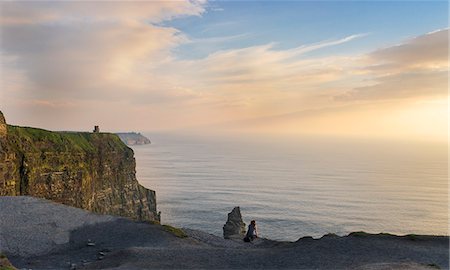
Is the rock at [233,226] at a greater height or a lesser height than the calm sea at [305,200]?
greater

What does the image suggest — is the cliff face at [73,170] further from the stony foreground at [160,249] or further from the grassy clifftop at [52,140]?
the stony foreground at [160,249]

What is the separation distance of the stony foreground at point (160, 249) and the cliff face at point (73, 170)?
20.5 meters

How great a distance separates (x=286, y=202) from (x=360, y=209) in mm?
22154

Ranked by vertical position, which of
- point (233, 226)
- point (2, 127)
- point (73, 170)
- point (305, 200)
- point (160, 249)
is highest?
point (2, 127)

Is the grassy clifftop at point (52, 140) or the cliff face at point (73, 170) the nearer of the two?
the cliff face at point (73, 170)

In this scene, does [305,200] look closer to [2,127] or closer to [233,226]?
[233,226]

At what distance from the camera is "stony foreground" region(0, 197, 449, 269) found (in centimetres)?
2066

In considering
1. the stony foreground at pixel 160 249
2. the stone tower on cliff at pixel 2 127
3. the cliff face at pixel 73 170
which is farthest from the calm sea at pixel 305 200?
the stony foreground at pixel 160 249

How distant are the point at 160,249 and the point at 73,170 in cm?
4270

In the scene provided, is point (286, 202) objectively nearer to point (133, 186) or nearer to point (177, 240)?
point (133, 186)

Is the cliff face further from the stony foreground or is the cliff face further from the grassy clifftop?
the stony foreground

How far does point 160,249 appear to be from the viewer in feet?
77.3

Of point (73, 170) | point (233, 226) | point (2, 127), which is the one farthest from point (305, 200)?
point (2, 127)

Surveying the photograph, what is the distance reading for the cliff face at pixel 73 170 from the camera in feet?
167
